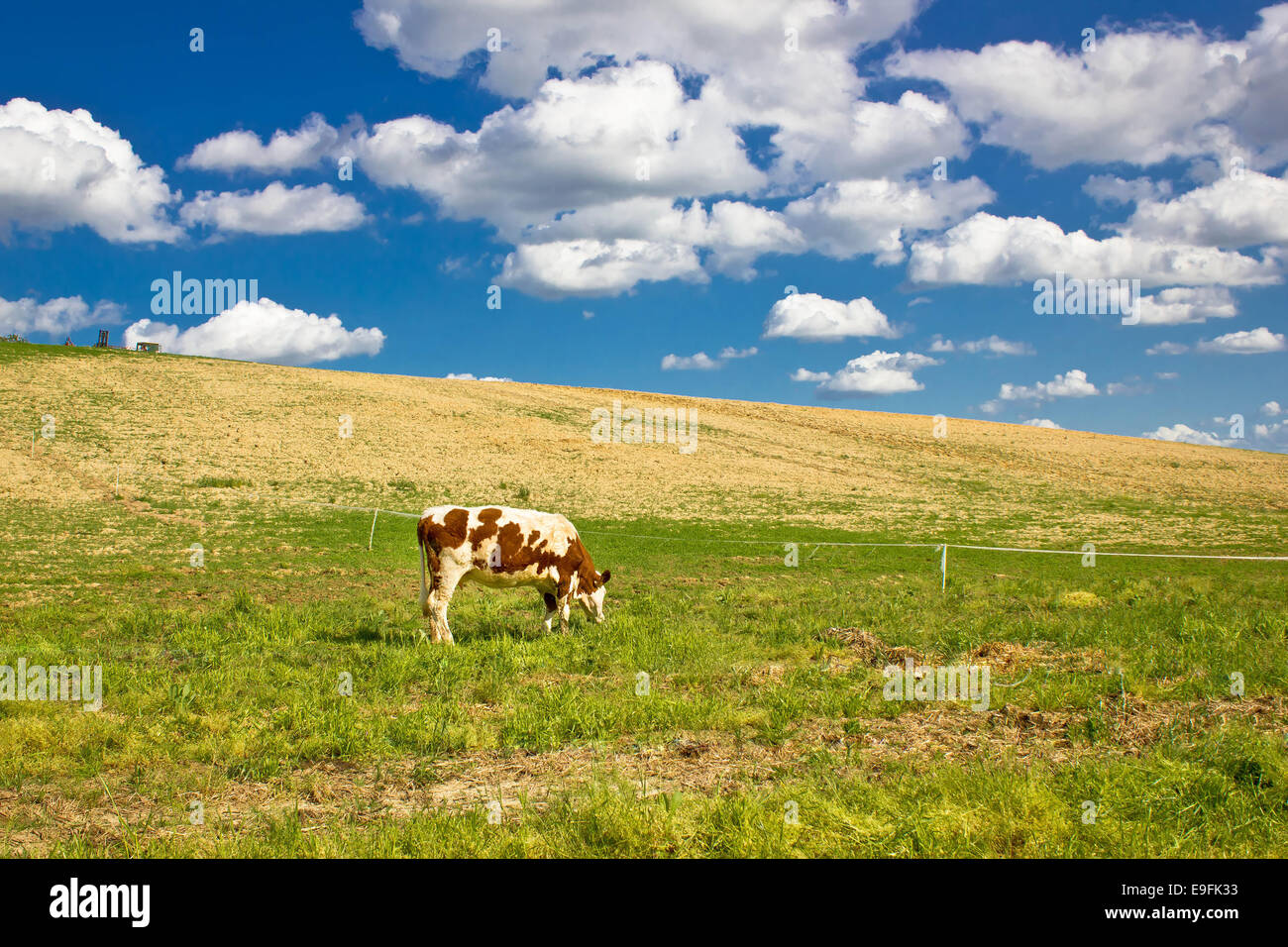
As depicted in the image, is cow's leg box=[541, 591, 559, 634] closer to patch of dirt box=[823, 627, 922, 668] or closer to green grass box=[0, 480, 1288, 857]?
green grass box=[0, 480, 1288, 857]

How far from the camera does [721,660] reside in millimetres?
11375

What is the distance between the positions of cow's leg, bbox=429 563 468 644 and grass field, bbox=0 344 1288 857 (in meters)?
0.57

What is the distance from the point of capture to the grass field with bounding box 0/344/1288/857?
6102 mm

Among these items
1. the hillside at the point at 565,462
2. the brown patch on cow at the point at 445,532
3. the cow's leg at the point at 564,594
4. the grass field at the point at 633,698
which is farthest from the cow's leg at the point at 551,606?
the hillside at the point at 565,462

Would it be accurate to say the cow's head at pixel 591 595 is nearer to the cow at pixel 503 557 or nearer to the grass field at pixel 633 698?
the cow at pixel 503 557

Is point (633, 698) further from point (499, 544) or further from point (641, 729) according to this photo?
point (499, 544)

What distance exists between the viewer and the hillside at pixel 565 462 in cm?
3416

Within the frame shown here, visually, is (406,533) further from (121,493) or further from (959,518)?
(959,518)

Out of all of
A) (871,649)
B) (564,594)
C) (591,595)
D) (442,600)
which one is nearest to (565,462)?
(591,595)
